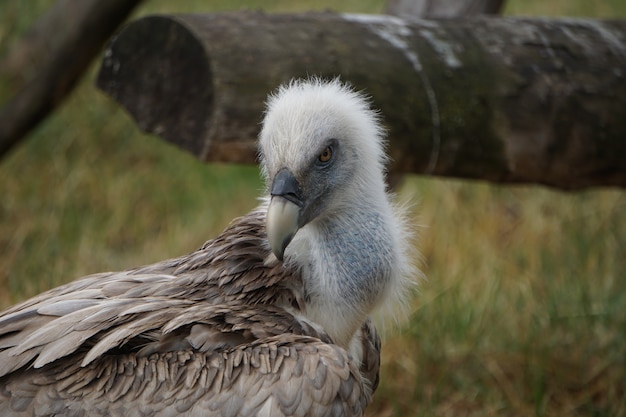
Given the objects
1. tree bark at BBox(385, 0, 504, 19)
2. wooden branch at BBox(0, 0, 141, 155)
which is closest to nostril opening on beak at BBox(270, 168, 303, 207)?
tree bark at BBox(385, 0, 504, 19)

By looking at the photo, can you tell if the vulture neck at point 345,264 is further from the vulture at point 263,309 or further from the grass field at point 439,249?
the grass field at point 439,249

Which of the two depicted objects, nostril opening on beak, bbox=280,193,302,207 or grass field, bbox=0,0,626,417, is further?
grass field, bbox=0,0,626,417

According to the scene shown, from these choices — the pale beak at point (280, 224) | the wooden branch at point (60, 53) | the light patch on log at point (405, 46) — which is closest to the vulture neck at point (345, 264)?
the pale beak at point (280, 224)

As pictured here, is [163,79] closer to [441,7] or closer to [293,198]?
[293,198]

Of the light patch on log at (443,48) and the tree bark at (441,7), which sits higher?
the light patch on log at (443,48)

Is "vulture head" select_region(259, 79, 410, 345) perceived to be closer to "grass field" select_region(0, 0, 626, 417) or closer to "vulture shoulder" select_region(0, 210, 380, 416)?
"vulture shoulder" select_region(0, 210, 380, 416)

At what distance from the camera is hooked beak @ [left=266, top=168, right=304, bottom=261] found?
2.74m

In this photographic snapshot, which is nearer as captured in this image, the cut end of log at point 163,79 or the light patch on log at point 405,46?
the cut end of log at point 163,79

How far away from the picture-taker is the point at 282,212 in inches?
108

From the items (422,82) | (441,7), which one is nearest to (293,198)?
(422,82)

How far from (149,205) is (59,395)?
12.1 ft

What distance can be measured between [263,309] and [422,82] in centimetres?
121

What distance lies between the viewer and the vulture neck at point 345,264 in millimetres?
2982

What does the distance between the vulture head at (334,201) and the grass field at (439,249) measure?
80 cm
